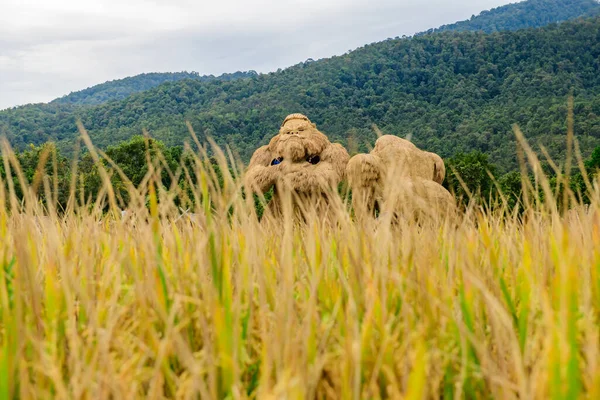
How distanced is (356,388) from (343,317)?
1.18ft

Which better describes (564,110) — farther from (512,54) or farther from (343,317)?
(343,317)

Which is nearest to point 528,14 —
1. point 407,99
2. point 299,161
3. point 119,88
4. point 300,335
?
point 119,88

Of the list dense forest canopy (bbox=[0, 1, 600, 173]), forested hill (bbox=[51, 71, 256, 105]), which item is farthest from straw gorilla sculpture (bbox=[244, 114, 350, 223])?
forested hill (bbox=[51, 71, 256, 105])

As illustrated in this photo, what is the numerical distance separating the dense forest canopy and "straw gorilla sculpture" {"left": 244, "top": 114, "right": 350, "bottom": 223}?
82.1 ft

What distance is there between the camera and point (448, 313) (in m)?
1.06

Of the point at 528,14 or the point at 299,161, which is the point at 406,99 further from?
the point at 528,14

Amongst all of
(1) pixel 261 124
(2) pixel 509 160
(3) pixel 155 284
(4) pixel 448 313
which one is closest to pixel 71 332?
(3) pixel 155 284

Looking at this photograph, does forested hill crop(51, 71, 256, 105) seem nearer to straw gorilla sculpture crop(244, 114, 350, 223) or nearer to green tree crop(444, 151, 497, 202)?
green tree crop(444, 151, 497, 202)

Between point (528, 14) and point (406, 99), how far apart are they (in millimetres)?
94564

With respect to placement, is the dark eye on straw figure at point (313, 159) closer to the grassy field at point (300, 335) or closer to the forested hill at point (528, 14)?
the grassy field at point (300, 335)

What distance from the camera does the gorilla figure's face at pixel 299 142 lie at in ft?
19.8

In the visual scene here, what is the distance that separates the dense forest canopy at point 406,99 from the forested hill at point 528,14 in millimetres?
56474

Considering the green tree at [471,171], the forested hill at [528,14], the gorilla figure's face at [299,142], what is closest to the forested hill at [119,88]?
the forested hill at [528,14]

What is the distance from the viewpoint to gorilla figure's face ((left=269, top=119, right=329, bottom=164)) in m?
6.04
